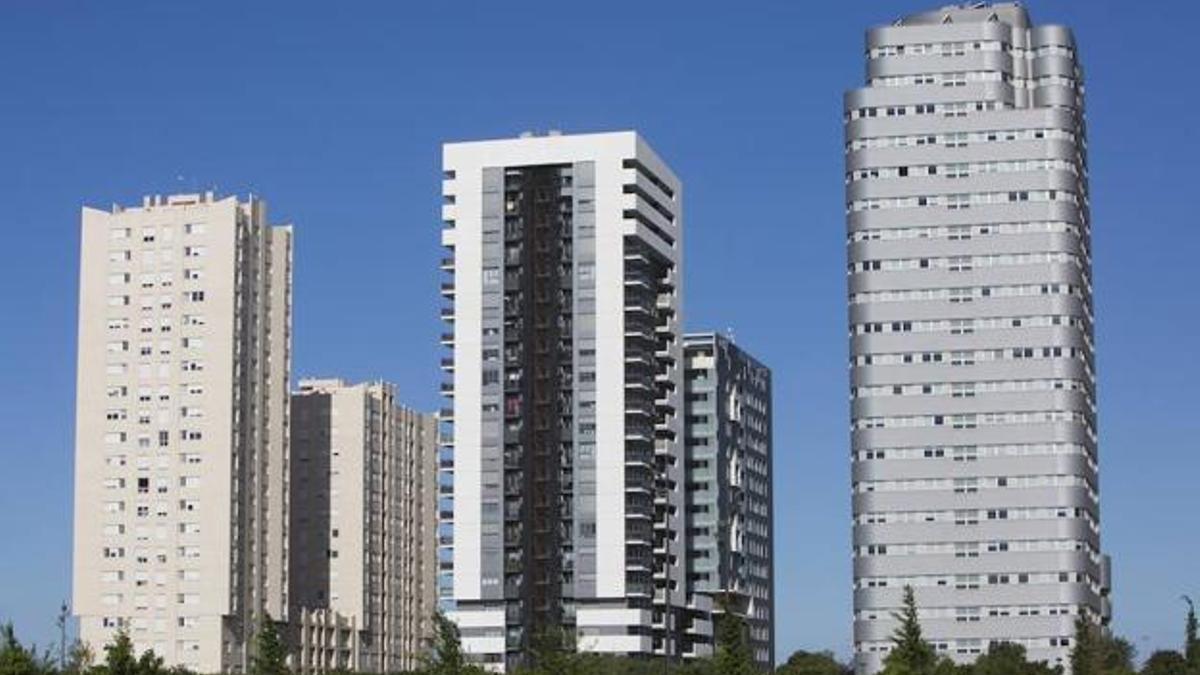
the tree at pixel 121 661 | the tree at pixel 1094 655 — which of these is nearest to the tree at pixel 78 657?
the tree at pixel 121 661

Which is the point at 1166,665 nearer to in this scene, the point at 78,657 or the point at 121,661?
the point at 78,657

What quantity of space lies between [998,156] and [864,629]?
138ft

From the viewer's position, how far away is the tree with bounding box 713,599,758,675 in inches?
4333

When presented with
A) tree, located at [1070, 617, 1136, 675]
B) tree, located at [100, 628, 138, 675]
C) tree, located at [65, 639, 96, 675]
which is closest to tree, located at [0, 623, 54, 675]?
tree, located at [100, 628, 138, 675]

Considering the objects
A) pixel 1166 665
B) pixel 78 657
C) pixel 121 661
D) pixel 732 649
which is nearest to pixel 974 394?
pixel 1166 665

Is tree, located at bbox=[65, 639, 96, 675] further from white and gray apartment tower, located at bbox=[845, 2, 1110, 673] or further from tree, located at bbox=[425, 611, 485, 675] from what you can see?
white and gray apartment tower, located at bbox=[845, 2, 1110, 673]

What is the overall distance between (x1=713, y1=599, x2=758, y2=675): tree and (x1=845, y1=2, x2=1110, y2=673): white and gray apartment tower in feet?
257

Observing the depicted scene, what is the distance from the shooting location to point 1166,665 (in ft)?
623

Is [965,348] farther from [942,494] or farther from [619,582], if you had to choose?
[619,582]

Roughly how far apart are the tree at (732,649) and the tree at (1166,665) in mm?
71872

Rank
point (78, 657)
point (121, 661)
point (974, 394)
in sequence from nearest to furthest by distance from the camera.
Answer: point (121, 661) → point (78, 657) → point (974, 394)

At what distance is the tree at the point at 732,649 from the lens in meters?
110

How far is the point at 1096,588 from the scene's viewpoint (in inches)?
7761

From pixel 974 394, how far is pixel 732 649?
287 ft
